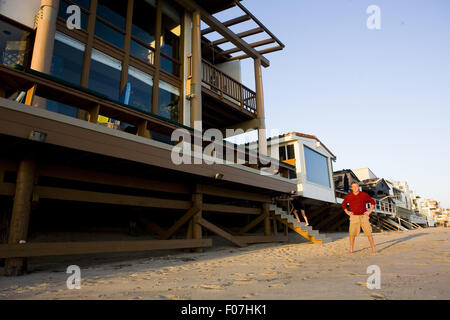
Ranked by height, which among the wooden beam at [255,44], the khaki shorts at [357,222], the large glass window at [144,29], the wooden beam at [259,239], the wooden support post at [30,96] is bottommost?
the wooden beam at [259,239]

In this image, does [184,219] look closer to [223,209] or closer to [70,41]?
[223,209]

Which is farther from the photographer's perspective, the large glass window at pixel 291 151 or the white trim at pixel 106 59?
the large glass window at pixel 291 151

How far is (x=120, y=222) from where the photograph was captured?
9.66m

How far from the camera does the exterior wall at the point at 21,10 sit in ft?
21.4

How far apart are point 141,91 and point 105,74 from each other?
4.17 ft

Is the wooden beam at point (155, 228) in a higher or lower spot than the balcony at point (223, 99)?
lower

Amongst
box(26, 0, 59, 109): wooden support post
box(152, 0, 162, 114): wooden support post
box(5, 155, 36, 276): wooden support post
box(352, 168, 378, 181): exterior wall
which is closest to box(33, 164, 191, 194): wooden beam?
box(5, 155, 36, 276): wooden support post

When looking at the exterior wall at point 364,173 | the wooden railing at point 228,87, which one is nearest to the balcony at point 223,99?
the wooden railing at point 228,87

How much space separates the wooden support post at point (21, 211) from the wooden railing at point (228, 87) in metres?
7.02

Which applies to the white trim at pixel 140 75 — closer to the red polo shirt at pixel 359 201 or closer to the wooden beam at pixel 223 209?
the wooden beam at pixel 223 209

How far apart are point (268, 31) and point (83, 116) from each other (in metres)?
8.48

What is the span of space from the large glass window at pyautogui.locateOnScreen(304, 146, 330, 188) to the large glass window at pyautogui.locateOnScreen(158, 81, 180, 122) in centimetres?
843
